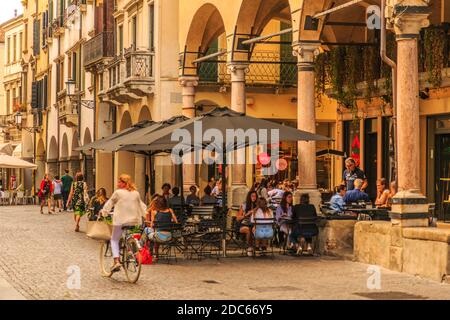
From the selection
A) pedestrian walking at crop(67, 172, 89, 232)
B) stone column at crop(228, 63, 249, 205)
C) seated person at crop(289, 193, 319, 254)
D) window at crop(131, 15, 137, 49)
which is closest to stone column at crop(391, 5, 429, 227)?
seated person at crop(289, 193, 319, 254)

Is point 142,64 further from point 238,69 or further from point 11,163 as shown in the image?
point 11,163

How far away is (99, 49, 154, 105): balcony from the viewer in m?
35.9

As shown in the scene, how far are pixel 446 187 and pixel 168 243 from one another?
7.87 metres

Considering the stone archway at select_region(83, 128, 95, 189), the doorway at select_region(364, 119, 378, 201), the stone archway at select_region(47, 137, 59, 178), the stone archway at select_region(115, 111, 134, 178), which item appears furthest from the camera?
the stone archway at select_region(47, 137, 59, 178)

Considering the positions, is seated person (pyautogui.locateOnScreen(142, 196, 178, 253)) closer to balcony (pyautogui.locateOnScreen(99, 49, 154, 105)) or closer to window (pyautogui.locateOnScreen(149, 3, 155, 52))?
balcony (pyautogui.locateOnScreen(99, 49, 154, 105))

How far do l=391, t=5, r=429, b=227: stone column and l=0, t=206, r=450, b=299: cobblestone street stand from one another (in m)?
1.05

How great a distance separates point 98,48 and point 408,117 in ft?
91.8

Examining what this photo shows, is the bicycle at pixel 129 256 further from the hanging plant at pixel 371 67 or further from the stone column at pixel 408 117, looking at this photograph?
the hanging plant at pixel 371 67

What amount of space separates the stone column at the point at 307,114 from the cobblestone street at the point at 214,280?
1.97 meters

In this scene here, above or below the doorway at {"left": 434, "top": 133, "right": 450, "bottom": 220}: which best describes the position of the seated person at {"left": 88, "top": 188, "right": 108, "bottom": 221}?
below

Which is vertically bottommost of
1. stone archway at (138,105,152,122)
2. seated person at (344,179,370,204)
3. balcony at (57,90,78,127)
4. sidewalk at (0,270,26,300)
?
sidewalk at (0,270,26,300)

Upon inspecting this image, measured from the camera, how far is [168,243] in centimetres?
1930
